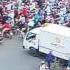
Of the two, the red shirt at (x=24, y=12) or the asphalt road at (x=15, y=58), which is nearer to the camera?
the asphalt road at (x=15, y=58)

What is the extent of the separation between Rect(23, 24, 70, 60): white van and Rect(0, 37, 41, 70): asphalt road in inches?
25.5

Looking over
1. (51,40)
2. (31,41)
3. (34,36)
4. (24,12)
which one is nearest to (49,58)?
(51,40)

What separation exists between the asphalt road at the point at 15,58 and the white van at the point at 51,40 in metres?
0.65

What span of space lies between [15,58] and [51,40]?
2.41m

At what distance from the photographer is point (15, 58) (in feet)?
76.9

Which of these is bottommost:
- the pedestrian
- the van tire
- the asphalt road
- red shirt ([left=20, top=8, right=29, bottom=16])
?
the asphalt road

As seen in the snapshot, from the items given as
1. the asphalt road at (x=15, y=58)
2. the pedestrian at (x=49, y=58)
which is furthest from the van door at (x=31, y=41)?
the pedestrian at (x=49, y=58)

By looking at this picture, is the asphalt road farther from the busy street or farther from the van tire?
the van tire

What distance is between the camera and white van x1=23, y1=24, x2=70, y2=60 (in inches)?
867

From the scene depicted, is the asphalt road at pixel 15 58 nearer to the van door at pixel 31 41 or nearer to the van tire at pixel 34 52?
the van tire at pixel 34 52

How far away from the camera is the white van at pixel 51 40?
22.0m

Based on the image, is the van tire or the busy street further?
the van tire

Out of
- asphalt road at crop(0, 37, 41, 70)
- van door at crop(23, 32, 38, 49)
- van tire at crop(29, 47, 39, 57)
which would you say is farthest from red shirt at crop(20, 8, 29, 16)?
van tire at crop(29, 47, 39, 57)

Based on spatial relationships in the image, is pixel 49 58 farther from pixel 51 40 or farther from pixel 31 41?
pixel 31 41
